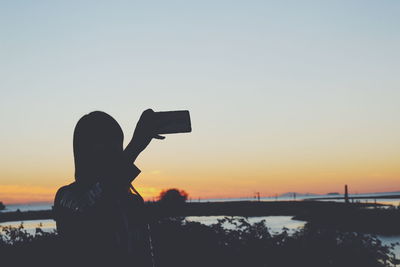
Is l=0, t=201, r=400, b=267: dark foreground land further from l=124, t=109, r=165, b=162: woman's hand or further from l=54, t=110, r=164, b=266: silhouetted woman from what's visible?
l=124, t=109, r=165, b=162: woman's hand

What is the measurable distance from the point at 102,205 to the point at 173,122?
64 centimetres

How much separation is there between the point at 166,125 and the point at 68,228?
82cm

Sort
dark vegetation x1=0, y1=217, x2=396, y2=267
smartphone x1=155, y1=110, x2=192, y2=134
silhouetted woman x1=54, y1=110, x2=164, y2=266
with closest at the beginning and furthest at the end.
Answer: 1. silhouetted woman x1=54, y1=110, x2=164, y2=266
2. smartphone x1=155, y1=110, x2=192, y2=134
3. dark vegetation x1=0, y1=217, x2=396, y2=267

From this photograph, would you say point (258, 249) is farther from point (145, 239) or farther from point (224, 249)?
point (145, 239)

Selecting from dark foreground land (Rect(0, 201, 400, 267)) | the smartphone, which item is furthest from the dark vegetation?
the smartphone

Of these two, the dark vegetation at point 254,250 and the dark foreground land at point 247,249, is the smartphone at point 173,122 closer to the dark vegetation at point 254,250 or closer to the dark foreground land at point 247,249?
the dark foreground land at point 247,249

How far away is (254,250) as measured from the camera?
785cm

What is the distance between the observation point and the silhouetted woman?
226 cm

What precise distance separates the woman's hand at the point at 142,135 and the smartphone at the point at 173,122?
59 mm

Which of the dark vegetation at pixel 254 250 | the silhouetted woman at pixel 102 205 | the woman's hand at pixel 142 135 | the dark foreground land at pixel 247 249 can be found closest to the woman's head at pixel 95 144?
the silhouetted woman at pixel 102 205

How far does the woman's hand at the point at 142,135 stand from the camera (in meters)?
2.26

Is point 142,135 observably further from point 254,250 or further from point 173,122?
point 254,250

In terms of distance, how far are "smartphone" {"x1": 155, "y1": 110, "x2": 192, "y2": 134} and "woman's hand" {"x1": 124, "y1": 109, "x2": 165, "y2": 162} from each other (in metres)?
0.06

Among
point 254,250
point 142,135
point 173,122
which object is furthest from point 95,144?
point 254,250
